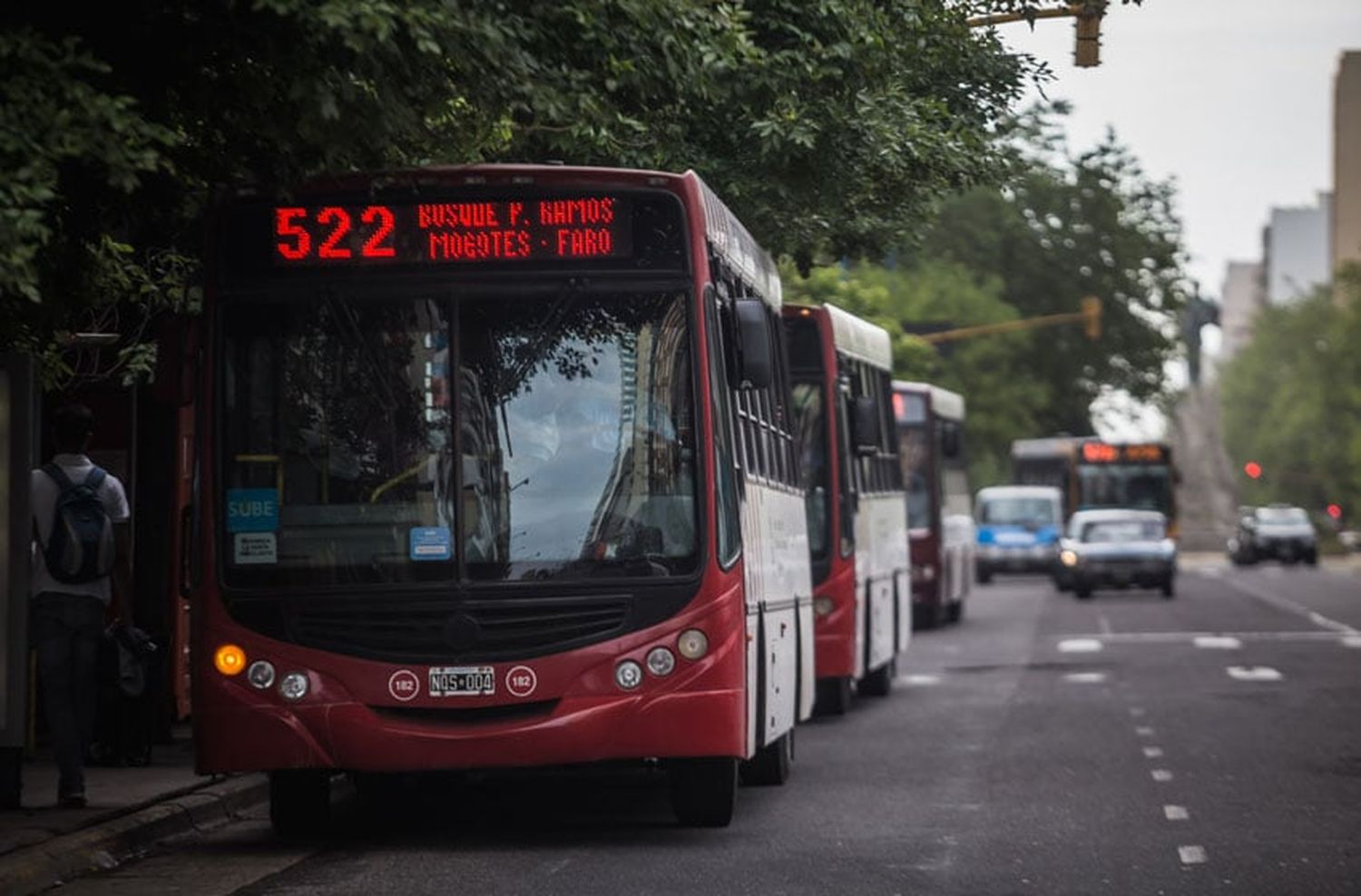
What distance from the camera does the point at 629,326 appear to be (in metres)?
13.4

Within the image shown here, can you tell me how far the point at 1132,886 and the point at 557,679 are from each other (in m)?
2.71

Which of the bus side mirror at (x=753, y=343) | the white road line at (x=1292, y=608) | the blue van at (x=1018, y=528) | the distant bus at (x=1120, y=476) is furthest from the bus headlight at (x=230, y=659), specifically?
the blue van at (x=1018, y=528)

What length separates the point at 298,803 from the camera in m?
14.2

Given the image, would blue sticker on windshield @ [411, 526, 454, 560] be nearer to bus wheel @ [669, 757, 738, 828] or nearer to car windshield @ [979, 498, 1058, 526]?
bus wheel @ [669, 757, 738, 828]

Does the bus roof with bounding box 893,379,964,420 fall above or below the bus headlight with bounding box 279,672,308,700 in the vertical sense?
above

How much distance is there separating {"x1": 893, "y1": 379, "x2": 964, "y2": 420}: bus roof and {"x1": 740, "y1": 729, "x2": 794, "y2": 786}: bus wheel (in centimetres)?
1941

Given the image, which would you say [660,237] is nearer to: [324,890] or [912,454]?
[324,890]

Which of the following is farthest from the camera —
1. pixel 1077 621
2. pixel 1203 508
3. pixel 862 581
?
pixel 1203 508

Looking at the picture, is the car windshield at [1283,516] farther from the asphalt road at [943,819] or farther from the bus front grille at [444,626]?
the bus front grille at [444,626]

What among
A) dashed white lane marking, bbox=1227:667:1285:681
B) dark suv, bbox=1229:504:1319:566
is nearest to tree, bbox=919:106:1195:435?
dark suv, bbox=1229:504:1319:566

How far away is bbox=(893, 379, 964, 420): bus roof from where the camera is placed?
38094 mm

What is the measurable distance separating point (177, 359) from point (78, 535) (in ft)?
3.90

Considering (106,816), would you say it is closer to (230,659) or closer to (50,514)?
(230,659)

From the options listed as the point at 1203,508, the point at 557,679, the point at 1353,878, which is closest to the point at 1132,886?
the point at 1353,878
